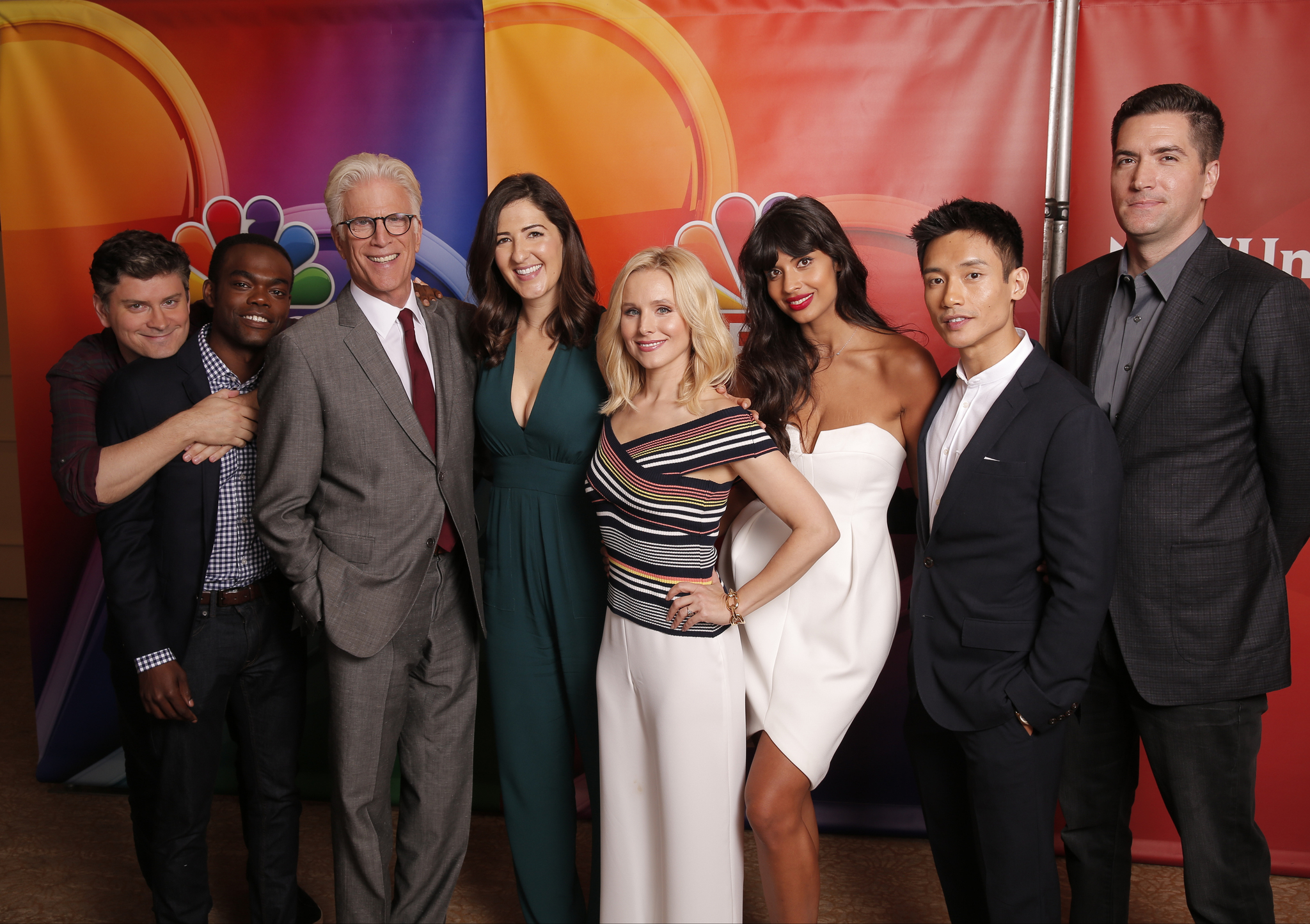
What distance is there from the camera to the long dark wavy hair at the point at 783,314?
231 cm

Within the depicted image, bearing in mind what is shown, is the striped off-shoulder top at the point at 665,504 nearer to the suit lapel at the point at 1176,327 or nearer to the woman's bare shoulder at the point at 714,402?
the woman's bare shoulder at the point at 714,402

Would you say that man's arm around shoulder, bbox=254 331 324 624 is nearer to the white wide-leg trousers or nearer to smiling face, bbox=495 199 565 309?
smiling face, bbox=495 199 565 309

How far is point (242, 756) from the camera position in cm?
263

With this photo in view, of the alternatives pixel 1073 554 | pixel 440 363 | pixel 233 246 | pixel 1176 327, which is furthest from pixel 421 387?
pixel 1176 327

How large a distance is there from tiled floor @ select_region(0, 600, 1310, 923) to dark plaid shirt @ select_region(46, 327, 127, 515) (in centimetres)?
152

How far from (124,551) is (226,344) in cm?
63

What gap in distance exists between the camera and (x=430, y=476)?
7.65ft

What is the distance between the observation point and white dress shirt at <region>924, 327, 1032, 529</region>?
201 cm

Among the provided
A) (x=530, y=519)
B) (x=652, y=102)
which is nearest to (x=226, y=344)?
(x=530, y=519)

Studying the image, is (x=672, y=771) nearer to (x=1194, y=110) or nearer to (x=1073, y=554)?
(x=1073, y=554)

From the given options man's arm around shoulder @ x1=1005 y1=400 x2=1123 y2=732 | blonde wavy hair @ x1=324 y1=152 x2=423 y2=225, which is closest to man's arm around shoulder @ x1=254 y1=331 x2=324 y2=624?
blonde wavy hair @ x1=324 y1=152 x2=423 y2=225

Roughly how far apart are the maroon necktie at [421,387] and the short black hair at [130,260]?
68cm

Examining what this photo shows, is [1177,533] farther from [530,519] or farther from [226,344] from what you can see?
[226,344]

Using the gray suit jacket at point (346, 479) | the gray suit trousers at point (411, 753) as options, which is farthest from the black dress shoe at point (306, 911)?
the gray suit jacket at point (346, 479)
